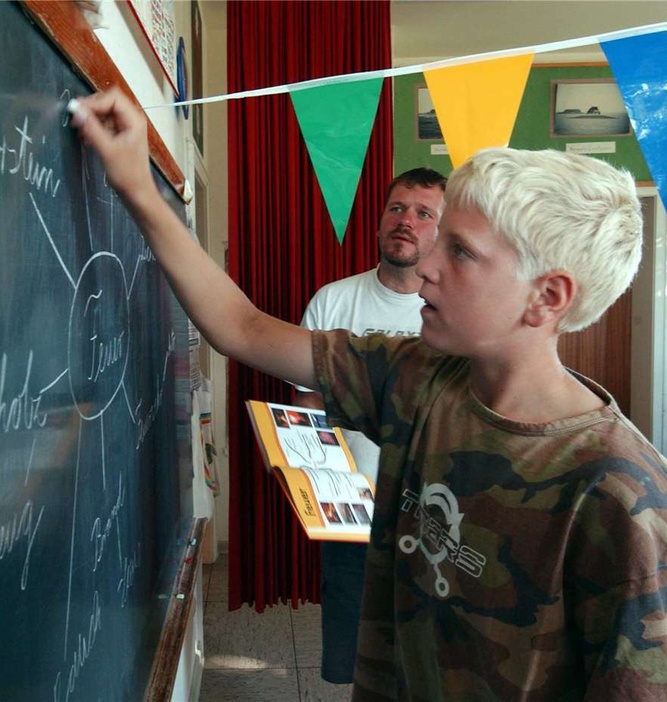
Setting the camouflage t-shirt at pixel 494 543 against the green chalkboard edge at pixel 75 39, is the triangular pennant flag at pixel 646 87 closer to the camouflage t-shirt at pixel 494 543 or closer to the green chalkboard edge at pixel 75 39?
the camouflage t-shirt at pixel 494 543

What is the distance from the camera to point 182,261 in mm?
905

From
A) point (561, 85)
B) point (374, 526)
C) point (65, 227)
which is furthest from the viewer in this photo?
point (561, 85)

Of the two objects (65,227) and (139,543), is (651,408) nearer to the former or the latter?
(139,543)

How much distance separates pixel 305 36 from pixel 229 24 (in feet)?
0.99

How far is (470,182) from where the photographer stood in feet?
2.77

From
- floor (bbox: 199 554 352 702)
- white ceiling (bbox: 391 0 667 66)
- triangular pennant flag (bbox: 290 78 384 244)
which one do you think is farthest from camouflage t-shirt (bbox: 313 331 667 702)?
white ceiling (bbox: 391 0 667 66)

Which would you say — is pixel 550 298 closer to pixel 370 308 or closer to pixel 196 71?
pixel 370 308

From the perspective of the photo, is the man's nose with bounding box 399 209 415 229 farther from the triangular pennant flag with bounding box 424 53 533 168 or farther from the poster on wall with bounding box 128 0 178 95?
the poster on wall with bounding box 128 0 178 95

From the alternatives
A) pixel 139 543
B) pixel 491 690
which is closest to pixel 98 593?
pixel 139 543

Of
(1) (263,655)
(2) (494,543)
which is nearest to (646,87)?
(2) (494,543)

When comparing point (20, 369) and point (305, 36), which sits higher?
point (305, 36)

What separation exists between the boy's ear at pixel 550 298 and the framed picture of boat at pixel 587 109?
312cm

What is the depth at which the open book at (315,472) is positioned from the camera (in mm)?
1349

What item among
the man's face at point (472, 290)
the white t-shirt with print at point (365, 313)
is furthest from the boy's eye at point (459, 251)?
the white t-shirt with print at point (365, 313)
